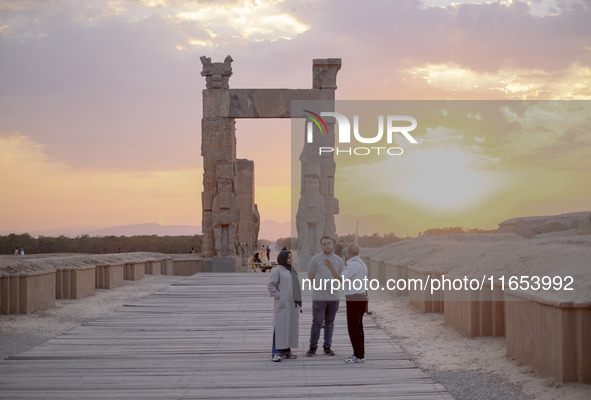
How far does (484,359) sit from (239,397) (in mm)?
3240

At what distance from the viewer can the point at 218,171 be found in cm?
2231

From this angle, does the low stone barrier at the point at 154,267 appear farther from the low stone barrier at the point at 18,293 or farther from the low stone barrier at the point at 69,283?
the low stone barrier at the point at 18,293

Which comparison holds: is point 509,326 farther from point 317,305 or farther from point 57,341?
point 57,341

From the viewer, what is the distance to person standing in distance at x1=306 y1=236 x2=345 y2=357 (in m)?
7.61

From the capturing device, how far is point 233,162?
75.0 feet

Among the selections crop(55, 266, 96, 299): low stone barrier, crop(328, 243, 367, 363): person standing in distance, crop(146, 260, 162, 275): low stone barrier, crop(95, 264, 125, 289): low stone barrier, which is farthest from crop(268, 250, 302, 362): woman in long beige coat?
crop(146, 260, 162, 275): low stone barrier

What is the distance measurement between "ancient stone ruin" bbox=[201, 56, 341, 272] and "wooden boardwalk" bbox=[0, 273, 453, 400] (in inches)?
424

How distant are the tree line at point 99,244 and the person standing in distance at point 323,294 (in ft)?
123

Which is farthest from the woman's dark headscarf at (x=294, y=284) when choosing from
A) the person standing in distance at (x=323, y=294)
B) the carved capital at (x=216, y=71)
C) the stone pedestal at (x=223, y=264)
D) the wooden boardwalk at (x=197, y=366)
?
the carved capital at (x=216, y=71)

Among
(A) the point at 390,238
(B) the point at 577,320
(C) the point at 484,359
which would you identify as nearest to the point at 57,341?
(C) the point at 484,359

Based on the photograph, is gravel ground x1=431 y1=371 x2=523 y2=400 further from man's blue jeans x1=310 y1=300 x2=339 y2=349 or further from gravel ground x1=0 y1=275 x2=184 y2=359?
gravel ground x1=0 y1=275 x2=184 y2=359

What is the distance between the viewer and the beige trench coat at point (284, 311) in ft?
24.4

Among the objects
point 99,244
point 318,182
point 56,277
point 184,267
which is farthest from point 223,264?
point 99,244

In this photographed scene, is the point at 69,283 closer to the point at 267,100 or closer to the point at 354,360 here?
the point at 267,100
